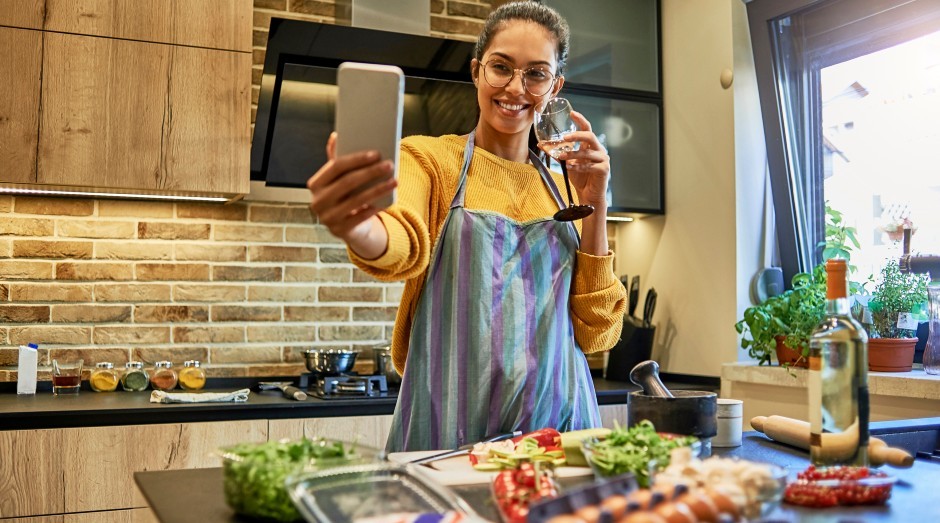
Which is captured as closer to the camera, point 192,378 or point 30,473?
point 30,473

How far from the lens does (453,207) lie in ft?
5.29

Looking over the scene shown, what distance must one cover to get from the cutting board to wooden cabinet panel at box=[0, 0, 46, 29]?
221cm

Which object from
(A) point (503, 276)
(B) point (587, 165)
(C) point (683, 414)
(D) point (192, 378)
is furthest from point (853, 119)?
(D) point (192, 378)

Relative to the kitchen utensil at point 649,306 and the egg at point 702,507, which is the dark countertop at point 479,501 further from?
the kitchen utensil at point 649,306

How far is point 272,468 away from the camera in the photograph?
0.90 metres

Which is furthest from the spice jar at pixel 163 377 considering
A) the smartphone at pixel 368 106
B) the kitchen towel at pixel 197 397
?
the smartphone at pixel 368 106

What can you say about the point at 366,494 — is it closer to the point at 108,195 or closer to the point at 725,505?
the point at 725,505

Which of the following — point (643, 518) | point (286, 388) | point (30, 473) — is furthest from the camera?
point (286, 388)

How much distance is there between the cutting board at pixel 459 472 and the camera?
112 centimetres

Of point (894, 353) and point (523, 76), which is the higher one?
point (523, 76)

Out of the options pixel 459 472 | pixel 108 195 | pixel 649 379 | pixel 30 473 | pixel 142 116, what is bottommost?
pixel 30 473

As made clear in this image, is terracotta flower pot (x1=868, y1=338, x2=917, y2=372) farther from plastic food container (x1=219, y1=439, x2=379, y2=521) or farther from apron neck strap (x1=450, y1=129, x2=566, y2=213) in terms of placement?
plastic food container (x1=219, y1=439, x2=379, y2=521)

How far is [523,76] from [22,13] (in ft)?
6.45

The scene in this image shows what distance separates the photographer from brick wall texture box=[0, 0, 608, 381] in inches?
120
